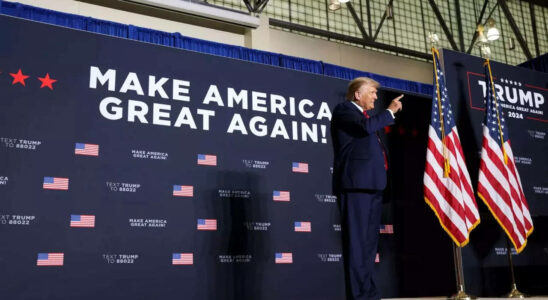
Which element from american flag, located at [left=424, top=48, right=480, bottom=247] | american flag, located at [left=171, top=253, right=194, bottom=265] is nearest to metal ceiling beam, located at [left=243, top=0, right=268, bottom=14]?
american flag, located at [left=424, top=48, right=480, bottom=247]

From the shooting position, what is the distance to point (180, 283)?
459 cm

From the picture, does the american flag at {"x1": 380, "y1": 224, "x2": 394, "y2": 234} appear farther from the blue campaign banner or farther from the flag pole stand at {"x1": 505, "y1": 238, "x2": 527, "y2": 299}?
the flag pole stand at {"x1": 505, "y1": 238, "x2": 527, "y2": 299}

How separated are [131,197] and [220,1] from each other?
13.6 ft

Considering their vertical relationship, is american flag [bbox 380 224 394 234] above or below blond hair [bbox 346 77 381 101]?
below

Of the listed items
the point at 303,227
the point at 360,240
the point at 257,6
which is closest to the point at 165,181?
the point at 303,227

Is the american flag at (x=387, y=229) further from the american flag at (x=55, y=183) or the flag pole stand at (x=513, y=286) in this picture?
the american flag at (x=55, y=183)

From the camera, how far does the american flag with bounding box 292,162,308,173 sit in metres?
5.42

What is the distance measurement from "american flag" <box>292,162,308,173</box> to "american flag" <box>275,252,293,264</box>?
32.8 inches

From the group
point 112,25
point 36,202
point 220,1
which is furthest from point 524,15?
point 36,202

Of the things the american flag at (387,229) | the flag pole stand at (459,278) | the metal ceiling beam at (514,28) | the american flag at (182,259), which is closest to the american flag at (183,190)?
the american flag at (182,259)

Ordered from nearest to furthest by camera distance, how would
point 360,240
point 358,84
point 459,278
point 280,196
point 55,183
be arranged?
1. point 360,240
2. point 358,84
3. point 55,183
4. point 459,278
5. point 280,196

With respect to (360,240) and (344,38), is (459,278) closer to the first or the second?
(360,240)

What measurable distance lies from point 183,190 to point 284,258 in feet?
3.77

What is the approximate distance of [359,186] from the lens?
9.87 ft
